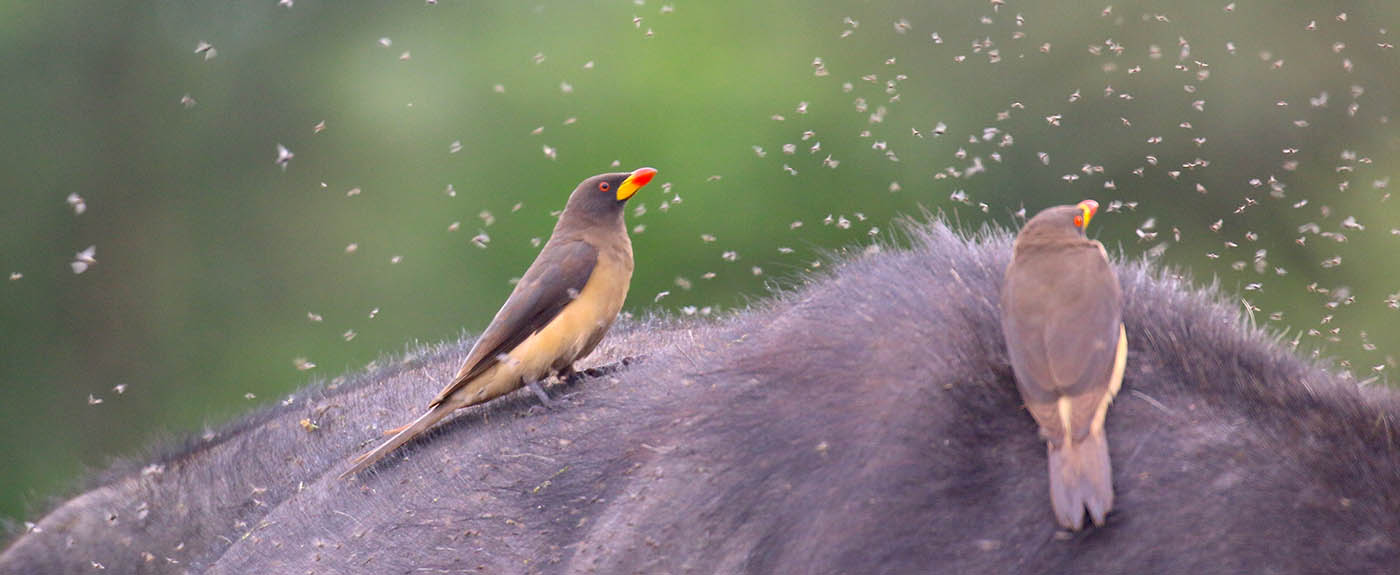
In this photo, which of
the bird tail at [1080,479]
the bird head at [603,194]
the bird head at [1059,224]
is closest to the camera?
the bird tail at [1080,479]

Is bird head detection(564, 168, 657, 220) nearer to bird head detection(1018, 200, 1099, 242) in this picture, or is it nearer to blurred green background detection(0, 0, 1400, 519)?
bird head detection(1018, 200, 1099, 242)

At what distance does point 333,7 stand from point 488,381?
6.57 m

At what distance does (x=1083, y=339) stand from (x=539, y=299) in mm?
1113

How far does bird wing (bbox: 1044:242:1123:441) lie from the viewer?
1.69 m

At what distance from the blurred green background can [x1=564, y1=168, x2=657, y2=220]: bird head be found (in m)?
5.05

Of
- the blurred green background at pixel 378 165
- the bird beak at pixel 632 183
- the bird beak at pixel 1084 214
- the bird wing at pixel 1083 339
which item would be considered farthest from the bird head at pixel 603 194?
the blurred green background at pixel 378 165

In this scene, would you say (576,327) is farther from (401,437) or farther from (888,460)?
(888,460)

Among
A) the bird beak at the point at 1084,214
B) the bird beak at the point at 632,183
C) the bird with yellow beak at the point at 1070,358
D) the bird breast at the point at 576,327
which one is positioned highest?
the bird beak at the point at 632,183

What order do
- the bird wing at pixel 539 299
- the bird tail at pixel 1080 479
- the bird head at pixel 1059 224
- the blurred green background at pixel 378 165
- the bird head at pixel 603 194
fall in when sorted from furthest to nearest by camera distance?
the blurred green background at pixel 378 165, the bird head at pixel 603 194, the bird wing at pixel 539 299, the bird head at pixel 1059 224, the bird tail at pixel 1080 479

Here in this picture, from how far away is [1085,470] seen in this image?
1.69 meters

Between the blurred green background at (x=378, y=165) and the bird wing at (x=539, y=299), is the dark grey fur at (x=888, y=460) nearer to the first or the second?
the bird wing at (x=539, y=299)

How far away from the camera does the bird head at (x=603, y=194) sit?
2697 millimetres

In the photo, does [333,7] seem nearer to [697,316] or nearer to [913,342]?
[697,316]

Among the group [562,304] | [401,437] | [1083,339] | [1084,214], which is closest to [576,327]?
[562,304]
